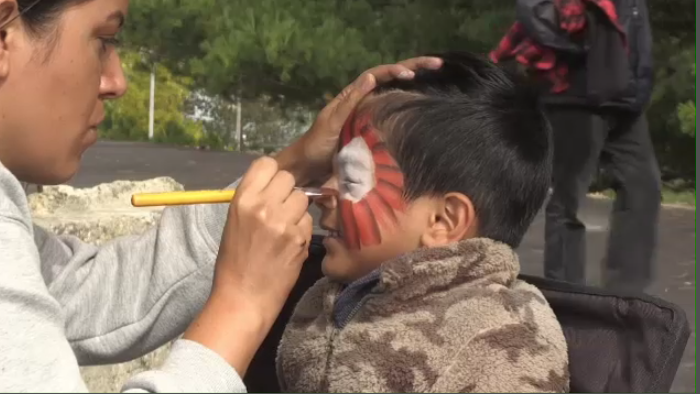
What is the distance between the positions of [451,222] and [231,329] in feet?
1.51

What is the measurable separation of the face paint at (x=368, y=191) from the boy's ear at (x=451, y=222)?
0.05m

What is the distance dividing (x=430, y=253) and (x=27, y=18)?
60cm

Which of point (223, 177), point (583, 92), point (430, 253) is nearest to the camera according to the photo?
point (430, 253)

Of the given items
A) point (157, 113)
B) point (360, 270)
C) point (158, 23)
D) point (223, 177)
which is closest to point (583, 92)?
point (360, 270)

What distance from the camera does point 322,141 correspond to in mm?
1754

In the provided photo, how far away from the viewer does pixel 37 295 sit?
3.93 ft

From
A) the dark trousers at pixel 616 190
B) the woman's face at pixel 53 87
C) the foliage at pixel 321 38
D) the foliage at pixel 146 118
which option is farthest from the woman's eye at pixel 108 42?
the foliage at pixel 146 118

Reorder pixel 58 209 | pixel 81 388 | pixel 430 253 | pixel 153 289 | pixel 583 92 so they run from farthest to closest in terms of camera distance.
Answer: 1. pixel 583 92
2. pixel 58 209
3. pixel 153 289
4. pixel 430 253
5. pixel 81 388

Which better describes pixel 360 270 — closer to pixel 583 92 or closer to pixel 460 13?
pixel 583 92

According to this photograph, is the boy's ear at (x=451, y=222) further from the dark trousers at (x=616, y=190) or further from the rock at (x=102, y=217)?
the dark trousers at (x=616, y=190)

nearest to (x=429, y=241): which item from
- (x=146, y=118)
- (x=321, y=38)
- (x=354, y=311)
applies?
(x=354, y=311)

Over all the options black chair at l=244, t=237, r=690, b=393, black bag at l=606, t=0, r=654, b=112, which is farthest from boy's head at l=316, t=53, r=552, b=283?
black bag at l=606, t=0, r=654, b=112

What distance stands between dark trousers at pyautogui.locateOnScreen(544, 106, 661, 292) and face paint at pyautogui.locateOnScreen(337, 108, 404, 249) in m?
2.40

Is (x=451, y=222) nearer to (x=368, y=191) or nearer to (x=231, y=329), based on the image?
(x=368, y=191)
